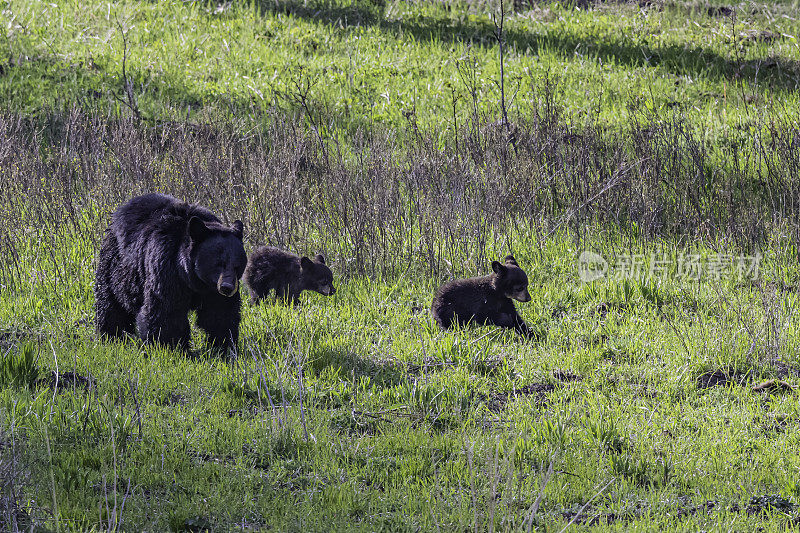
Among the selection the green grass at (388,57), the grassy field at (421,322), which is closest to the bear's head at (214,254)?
the grassy field at (421,322)

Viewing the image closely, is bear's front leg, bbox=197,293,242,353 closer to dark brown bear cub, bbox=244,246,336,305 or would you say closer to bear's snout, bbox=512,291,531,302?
dark brown bear cub, bbox=244,246,336,305

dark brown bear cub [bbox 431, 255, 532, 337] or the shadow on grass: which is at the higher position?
the shadow on grass

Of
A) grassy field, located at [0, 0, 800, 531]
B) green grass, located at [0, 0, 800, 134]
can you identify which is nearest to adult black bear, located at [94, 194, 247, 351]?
grassy field, located at [0, 0, 800, 531]

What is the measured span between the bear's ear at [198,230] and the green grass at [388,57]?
21.4 ft

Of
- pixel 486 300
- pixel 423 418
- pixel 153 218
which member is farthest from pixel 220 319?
pixel 486 300

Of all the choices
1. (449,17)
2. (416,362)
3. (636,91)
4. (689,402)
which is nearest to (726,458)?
(689,402)

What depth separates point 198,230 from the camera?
5.38m

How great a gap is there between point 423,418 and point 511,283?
6.51 ft

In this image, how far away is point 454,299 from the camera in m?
6.55

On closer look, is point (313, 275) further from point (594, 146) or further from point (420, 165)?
point (594, 146)

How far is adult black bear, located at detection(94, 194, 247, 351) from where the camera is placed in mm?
5379

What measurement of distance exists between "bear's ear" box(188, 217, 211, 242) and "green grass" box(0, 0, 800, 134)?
21.4 ft

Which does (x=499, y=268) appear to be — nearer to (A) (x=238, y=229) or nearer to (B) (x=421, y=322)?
(B) (x=421, y=322)

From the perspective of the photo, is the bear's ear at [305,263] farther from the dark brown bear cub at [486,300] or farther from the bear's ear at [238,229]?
the bear's ear at [238,229]
